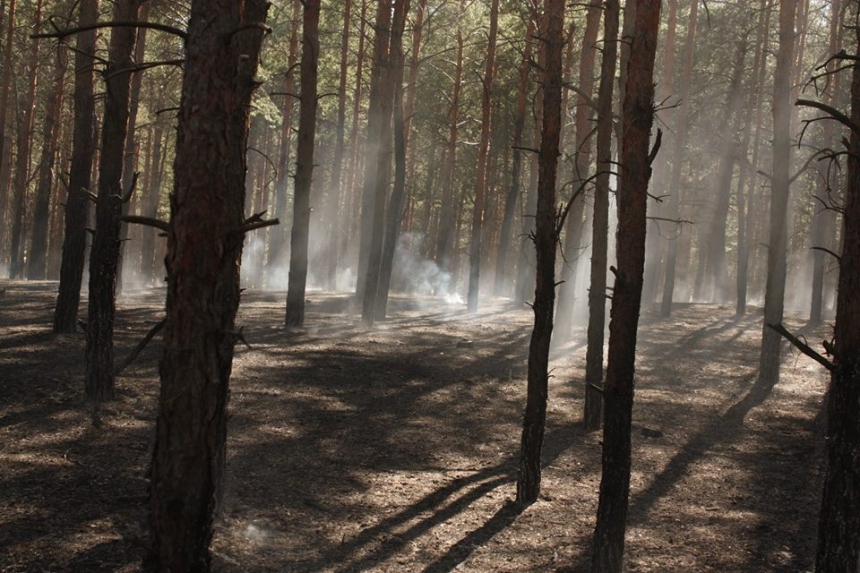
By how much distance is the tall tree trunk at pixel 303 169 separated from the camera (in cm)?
1609

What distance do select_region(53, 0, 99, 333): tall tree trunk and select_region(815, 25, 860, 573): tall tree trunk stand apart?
34.7 feet

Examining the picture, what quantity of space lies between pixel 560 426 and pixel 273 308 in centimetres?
1150

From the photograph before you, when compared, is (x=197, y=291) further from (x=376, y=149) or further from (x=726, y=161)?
(x=726, y=161)

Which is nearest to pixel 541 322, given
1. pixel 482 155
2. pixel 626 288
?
pixel 626 288

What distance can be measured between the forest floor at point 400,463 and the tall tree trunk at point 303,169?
1.01 m

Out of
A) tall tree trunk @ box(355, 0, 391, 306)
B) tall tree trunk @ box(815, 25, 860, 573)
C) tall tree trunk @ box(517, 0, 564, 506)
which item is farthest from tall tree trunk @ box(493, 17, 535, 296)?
tall tree trunk @ box(815, 25, 860, 573)

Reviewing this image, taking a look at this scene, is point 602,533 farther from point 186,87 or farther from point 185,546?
point 186,87

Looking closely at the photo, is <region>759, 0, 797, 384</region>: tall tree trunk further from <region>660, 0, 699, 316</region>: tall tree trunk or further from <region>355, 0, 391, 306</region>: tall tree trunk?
<region>355, 0, 391, 306</region>: tall tree trunk

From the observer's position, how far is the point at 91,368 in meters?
9.24

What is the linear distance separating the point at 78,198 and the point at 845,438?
11.6 m

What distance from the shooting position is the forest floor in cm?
664

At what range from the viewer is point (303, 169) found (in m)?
→ 16.6

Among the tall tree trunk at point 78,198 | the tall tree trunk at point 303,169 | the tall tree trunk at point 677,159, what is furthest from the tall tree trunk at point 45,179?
the tall tree trunk at point 677,159

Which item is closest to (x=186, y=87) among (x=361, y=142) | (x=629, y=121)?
(x=629, y=121)
